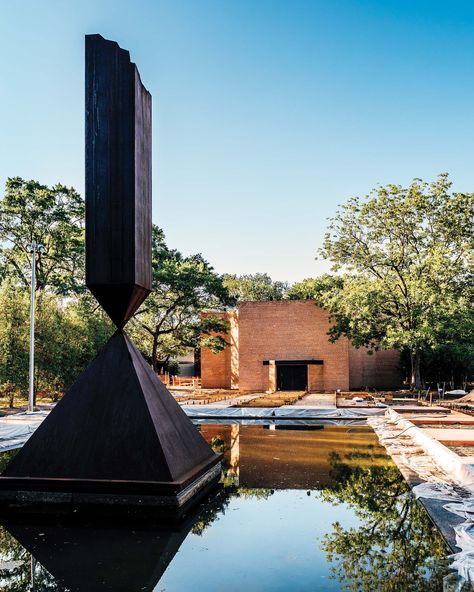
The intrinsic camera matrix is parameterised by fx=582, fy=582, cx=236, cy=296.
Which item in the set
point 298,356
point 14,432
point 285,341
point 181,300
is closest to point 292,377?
point 298,356

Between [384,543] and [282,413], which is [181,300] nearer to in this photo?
[282,413]

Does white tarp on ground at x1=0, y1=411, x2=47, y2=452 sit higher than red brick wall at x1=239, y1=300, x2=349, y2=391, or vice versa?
red brick wall at x1=239, y1=300, x2=349, y2=391

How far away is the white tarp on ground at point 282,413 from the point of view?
1966 centimetres

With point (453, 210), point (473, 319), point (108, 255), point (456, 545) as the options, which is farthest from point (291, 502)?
point (453, 210)

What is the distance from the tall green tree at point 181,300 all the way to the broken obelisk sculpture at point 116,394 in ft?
77.9

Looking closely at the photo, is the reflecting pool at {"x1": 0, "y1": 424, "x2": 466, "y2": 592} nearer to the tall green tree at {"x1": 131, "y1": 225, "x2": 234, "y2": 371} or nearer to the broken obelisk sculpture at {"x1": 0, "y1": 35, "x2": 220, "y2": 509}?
the broken obelisk sculpture at {"x1": 0, "y1": 35, "x2": 220, "y2": 509}

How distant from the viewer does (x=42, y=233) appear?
112ft

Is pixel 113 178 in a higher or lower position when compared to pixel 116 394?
higher

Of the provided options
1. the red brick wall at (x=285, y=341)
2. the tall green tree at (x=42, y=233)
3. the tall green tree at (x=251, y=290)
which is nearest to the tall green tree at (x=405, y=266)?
the red brick wall at (x=285, y=341)

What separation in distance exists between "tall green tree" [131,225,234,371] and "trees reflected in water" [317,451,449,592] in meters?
25.1

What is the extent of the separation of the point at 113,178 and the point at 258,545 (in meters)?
5.68

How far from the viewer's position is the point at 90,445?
314 inches

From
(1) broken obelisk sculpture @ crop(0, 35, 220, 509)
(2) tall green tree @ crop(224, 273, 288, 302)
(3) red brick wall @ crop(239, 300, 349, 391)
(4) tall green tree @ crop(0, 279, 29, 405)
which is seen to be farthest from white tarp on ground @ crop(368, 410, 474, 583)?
(2) tall green tree @ crop(224, 273, 288, 302)

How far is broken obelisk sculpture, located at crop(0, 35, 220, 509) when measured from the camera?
768 centimetres
